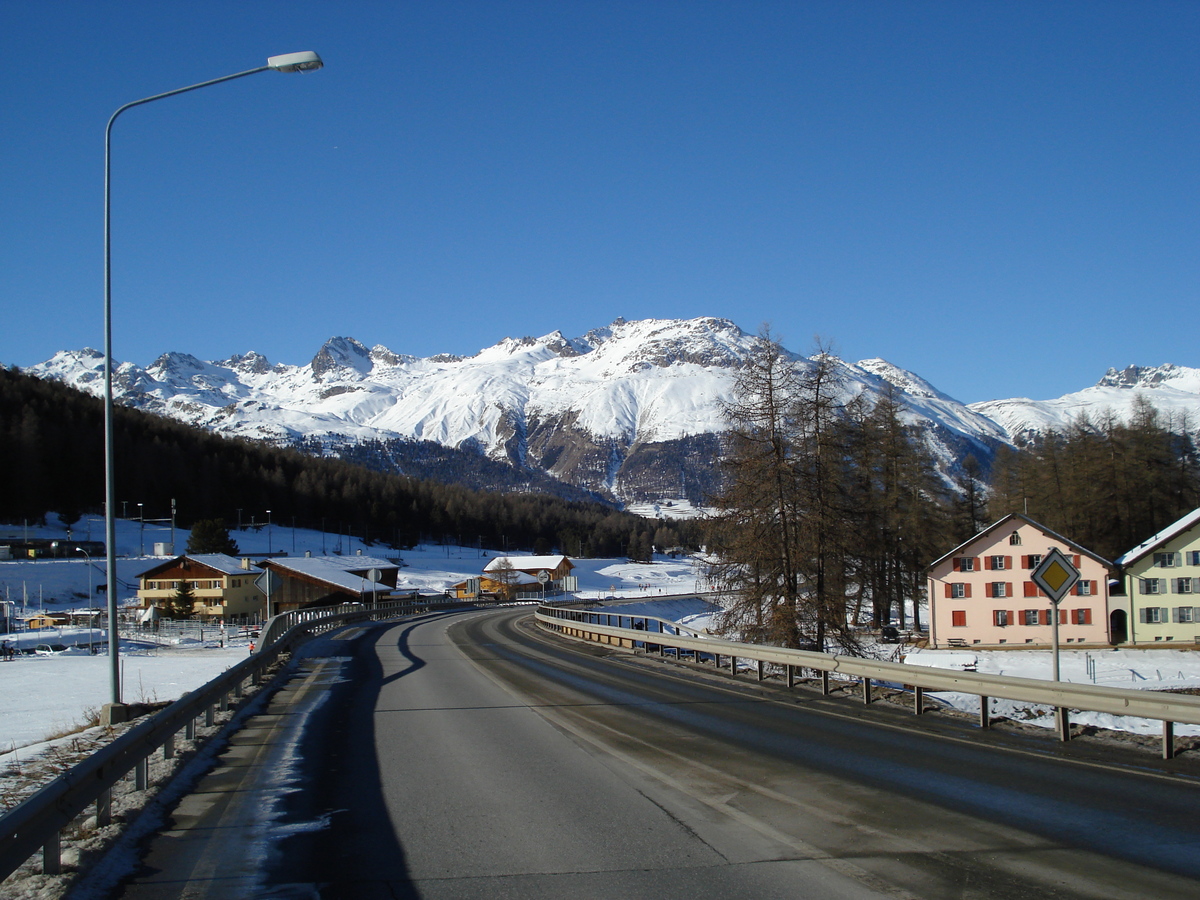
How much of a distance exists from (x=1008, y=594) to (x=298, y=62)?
161 feet

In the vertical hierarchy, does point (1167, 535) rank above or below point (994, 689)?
above

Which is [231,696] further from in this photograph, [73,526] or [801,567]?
[73,526]

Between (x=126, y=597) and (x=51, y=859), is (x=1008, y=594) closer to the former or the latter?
(x=51, y=859)

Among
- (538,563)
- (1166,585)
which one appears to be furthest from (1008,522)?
(538,563)

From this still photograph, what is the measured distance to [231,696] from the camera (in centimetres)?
1691

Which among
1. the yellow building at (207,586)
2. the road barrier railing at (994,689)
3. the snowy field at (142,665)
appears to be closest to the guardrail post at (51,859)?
the snowy field at (142,665)

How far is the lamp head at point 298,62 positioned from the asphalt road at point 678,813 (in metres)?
9.24

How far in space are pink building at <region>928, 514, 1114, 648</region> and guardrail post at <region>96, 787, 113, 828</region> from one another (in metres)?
49.5

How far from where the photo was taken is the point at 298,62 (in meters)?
12.7

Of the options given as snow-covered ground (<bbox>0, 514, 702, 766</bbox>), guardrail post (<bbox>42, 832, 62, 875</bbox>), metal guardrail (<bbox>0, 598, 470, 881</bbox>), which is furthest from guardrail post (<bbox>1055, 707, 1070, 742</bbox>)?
snow-covered ground (<bbox>0, 514, 702, 766</bbox>)

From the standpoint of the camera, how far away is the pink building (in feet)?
168

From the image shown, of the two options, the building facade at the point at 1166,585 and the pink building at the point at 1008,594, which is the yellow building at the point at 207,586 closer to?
the pink building at the point at 1008,594

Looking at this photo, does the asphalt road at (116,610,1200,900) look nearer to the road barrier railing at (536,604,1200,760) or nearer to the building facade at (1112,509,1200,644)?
the road barrier railing at (536,604,1200,760)

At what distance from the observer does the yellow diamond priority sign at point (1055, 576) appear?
13805mm
